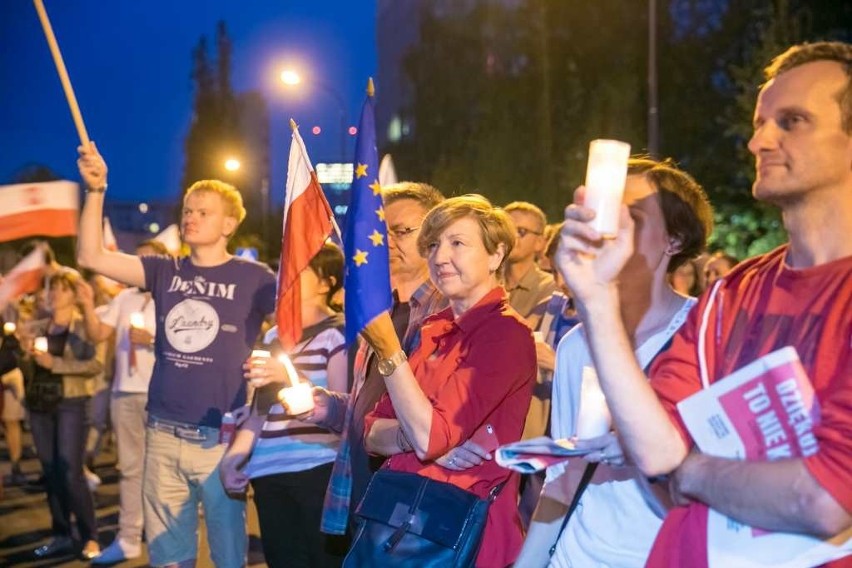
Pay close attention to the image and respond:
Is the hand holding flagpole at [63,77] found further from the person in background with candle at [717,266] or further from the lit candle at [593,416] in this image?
the person in background with candle at [717,266]

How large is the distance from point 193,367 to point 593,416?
3.66 metres

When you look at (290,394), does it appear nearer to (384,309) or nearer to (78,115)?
(384,309)

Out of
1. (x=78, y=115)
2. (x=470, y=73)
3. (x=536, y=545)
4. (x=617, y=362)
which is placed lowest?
(x=536, y=545)

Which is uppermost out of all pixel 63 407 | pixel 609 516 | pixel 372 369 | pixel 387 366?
pixel 387 366

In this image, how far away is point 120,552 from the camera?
7.96m

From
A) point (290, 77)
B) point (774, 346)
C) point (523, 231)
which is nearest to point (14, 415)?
point (523, 231)

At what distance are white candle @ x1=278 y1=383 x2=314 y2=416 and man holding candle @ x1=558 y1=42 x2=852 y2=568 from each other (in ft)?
7.53

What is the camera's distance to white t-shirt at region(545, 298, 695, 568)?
2.68 m

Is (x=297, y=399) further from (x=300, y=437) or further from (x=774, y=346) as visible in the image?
(x=774, y=346)

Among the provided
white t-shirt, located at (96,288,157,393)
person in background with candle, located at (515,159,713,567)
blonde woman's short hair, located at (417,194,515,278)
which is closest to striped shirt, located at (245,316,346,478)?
blonde woman's short hair, located at (417,194,515,278)

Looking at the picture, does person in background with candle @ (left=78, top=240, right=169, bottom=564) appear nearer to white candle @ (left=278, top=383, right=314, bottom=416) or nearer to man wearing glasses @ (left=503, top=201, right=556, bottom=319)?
man wearing glasses @ (left=503, top=201, right=556, bottom=319)

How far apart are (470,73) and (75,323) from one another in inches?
1229

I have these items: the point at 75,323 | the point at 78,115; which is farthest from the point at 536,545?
the point at 75,323

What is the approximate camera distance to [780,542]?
80.6 inches
